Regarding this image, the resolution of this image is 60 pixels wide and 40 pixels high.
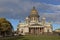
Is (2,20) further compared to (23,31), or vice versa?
(23,31)

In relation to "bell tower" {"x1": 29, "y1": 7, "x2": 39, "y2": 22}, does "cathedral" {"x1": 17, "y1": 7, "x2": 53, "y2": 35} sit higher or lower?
lower

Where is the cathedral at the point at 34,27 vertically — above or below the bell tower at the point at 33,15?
below

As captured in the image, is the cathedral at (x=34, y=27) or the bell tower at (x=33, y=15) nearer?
the cathedral at (x=34, y=27)

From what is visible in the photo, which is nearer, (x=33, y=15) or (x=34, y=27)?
(x=34, y=27)

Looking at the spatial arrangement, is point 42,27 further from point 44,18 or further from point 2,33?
point 2,33

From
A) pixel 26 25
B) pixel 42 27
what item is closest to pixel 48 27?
pixel 42 27

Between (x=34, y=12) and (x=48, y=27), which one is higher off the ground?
(x=34, y=12)

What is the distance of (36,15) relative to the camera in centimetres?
16162

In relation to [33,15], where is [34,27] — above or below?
below

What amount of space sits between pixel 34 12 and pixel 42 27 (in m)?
13.2

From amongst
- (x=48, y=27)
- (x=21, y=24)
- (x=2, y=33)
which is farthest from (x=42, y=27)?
(x=2, y=33)

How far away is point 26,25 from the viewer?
154 metres

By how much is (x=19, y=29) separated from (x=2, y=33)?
49093 mm

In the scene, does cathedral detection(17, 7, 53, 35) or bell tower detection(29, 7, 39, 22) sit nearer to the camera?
cathedral detection(17, 7, 53, 35)
